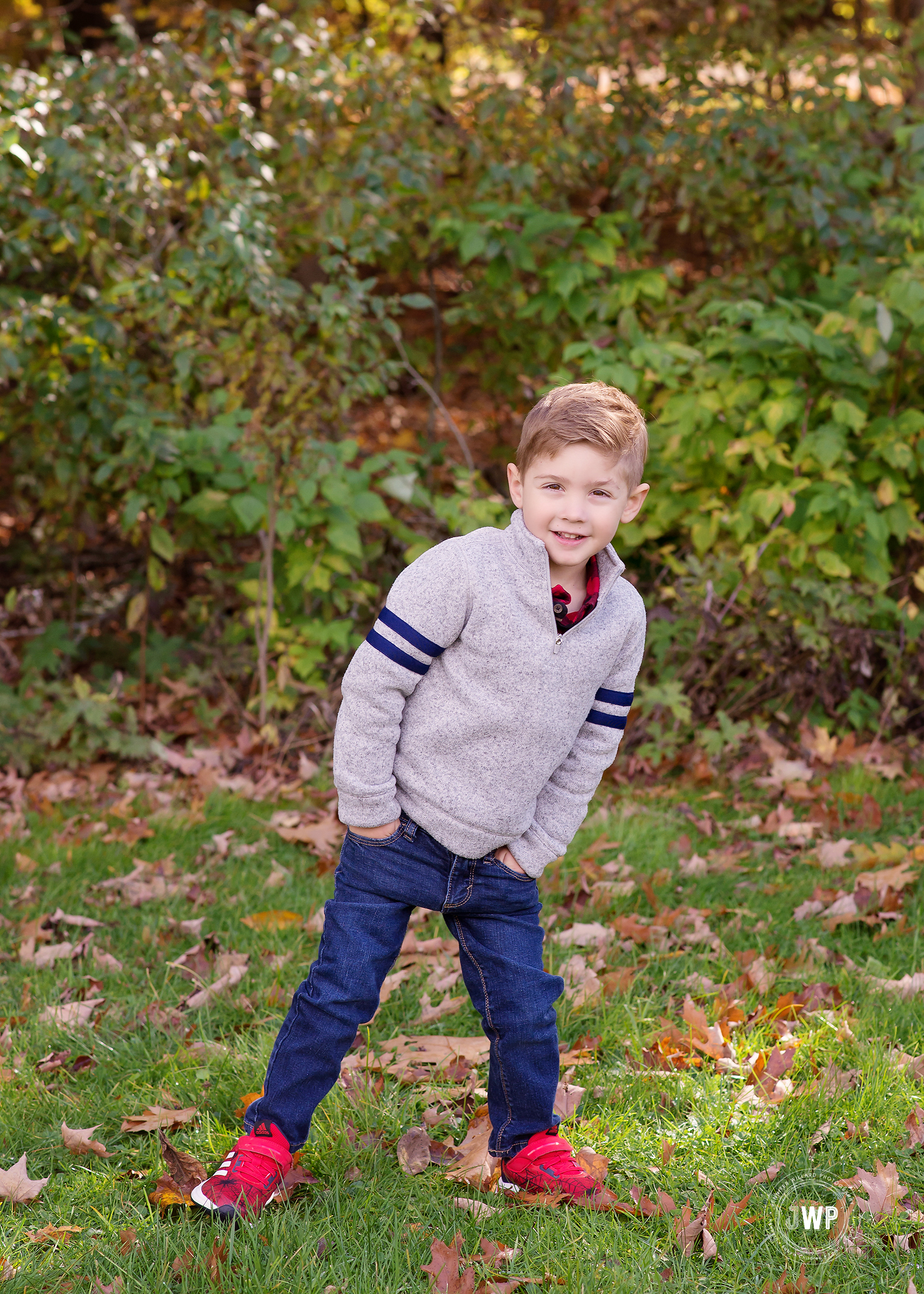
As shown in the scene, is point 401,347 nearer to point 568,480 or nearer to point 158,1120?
point 568,480

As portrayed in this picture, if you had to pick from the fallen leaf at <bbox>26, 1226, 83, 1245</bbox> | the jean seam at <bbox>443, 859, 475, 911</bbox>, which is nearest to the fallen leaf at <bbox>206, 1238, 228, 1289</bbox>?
the fallen leaf at <bbox>26, 1226, 83, 1245</bbox>

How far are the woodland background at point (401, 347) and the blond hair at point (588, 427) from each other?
2.59m

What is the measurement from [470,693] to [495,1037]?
29.1 inches

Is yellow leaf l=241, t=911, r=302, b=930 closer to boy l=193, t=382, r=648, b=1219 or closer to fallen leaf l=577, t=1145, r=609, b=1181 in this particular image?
boy l=193, t=382, r=648, b=1219

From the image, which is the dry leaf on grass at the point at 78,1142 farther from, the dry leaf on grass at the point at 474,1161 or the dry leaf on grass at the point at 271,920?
the dry leaf on grass at the point at 271,920

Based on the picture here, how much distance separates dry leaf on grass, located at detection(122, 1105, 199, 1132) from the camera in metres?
2.60

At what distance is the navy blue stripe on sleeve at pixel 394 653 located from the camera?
7.27 feet

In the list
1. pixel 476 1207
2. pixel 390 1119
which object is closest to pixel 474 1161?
pixel 476 1207

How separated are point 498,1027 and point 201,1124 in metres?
0.74

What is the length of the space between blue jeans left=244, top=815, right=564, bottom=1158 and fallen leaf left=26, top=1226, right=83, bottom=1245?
38 cm

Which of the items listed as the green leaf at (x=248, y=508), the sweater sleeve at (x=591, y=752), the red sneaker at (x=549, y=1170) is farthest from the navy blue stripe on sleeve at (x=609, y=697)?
the green leaf at (x=248, y=508)

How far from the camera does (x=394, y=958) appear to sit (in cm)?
239

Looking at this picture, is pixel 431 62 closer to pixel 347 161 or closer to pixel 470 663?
pixel 347 161

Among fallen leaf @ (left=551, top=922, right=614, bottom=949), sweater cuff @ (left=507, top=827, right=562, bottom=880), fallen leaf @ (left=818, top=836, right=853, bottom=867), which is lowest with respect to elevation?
fallen leaf @ (left=551, top=922, right=614, bottom=949)
